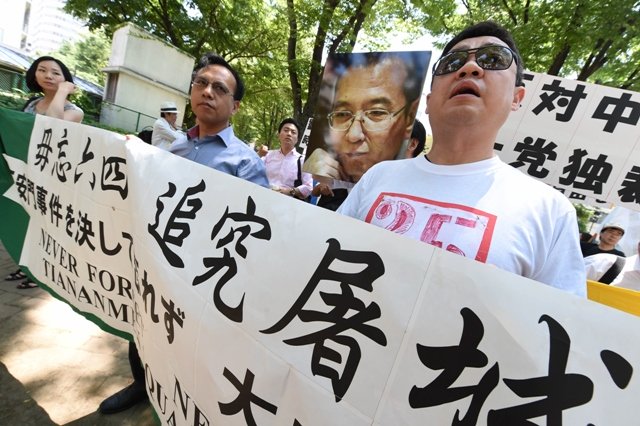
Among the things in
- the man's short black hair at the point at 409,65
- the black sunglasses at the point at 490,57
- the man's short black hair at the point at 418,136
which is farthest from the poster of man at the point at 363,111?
the black sunglasses at the point at 490,57

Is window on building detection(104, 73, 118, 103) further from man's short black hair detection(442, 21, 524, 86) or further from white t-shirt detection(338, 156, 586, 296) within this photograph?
white t-shirt detection(338, 156, 586, 296)

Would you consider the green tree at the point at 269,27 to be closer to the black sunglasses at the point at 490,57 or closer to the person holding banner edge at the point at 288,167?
the person holding banner edge at the point at 288,167

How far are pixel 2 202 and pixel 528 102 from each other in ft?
14.6

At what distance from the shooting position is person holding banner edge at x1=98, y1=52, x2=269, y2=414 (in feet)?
6.20

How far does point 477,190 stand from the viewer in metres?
1.05

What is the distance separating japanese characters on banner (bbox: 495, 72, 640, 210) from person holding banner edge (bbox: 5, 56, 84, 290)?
12.5ft

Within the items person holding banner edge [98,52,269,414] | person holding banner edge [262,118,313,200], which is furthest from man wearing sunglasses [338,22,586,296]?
person holding banner edge [262,118,313,200]

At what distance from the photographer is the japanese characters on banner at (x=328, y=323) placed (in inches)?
26.5

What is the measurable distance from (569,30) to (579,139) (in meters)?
3.98

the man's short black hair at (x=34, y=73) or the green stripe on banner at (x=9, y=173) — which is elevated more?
the man's short black hair at (x=34, y=73)

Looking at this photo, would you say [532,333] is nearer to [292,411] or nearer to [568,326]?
[568,326]

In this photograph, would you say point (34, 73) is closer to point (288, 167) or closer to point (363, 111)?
point (288, 167)

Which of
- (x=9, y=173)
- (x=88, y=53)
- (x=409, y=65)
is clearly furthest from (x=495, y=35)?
(x=88, y=53)

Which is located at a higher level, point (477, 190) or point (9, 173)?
point (477, 190)
